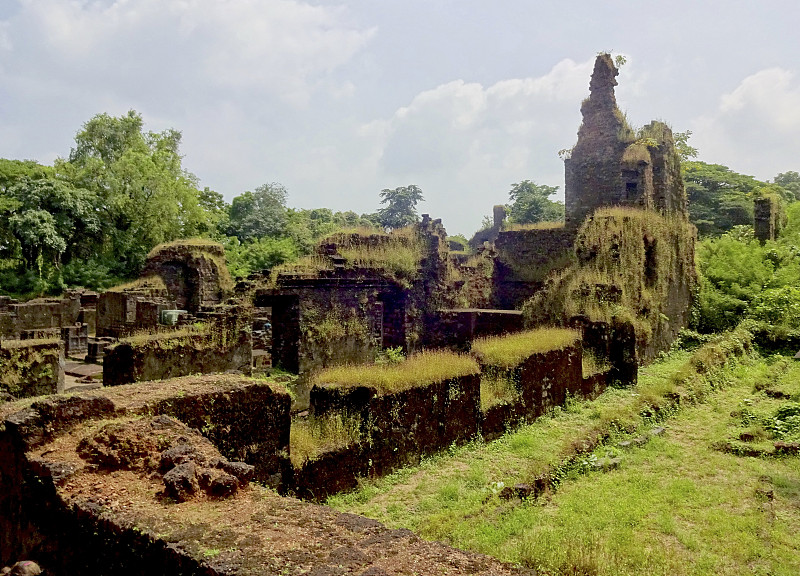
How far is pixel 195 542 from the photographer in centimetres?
282

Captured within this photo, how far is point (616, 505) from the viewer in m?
5.59

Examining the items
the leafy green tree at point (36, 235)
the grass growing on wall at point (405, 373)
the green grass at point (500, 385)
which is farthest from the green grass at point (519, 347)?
the leafy green tree at point (36, 235)

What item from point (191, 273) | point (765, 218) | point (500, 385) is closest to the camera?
point (500, 385)

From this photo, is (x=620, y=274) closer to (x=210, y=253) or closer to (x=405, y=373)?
(x=405, y=373)

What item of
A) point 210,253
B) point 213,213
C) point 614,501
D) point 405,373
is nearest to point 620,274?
point 405,373

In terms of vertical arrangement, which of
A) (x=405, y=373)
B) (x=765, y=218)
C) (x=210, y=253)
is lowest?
(x=405, y=373)

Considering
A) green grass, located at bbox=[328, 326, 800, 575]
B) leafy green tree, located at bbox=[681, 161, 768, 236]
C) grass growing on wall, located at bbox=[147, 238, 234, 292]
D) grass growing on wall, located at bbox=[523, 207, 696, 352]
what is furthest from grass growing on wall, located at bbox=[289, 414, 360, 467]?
leafy green tree, located at bbox=[681, 161, 768, 236]

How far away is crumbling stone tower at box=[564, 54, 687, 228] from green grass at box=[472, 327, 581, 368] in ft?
29.2

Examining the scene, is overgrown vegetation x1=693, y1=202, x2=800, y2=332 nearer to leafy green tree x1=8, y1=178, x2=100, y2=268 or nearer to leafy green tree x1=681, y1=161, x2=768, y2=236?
leafy green tree x1=681, y1=161, x2=768, y2=236

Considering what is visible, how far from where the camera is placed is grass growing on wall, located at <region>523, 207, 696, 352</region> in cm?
1316

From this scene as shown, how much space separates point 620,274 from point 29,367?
494 inches

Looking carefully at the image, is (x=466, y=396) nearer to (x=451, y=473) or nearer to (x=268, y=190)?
(x=451, y=473)

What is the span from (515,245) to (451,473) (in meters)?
12.3

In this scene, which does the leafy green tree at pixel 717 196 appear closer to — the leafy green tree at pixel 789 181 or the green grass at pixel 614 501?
the leafy green tree at pixel 789 181
